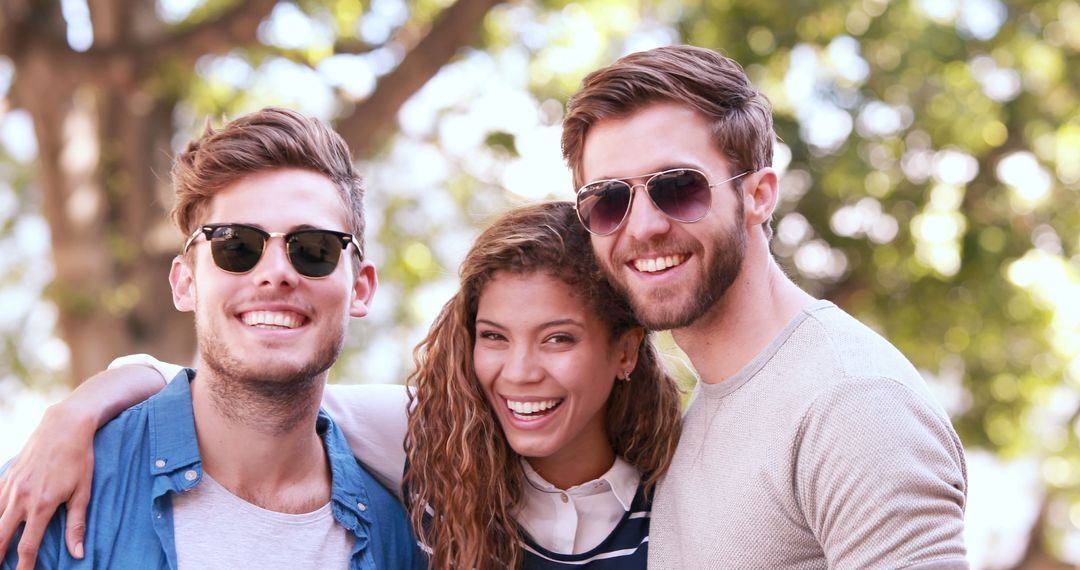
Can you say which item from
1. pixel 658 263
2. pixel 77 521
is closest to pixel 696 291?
pixel 658 263

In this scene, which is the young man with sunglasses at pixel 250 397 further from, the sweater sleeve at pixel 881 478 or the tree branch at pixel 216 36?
the tree branch at pixel 216 36

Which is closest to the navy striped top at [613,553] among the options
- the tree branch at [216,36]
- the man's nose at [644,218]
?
the man's nose at [644,218]

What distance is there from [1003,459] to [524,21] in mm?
6986

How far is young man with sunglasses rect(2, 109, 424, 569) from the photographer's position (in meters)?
2.82

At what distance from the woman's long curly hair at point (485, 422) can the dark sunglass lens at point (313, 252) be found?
49 centimetres

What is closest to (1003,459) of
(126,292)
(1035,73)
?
(1035,73)

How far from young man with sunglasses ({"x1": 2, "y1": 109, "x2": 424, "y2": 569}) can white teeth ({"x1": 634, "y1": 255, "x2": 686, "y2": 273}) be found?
2.85 ft

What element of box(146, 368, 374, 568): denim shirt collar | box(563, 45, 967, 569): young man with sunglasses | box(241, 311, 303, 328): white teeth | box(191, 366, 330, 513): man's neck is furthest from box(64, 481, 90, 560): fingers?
box(563, 45, 967, 569): young man with sunglasses

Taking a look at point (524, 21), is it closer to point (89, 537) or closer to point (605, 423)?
point (605, 423)

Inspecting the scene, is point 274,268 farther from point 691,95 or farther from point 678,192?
point 691,95

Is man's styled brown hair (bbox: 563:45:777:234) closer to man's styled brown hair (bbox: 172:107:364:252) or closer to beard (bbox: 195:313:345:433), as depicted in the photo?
man's styled brown hair (bbox: 172:107:364:252)

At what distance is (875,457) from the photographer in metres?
2.38

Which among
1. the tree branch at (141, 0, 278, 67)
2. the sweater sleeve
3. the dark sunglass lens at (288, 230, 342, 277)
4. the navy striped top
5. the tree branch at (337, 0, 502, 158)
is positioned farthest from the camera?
the tree branch at (337, 0, 502, 158)

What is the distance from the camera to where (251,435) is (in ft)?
9.85
